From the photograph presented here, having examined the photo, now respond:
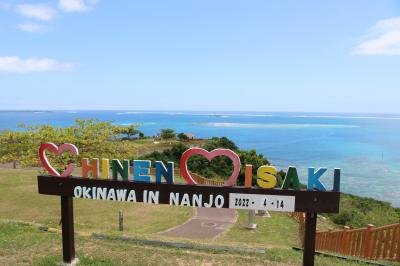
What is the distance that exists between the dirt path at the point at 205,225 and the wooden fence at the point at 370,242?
5103 mm

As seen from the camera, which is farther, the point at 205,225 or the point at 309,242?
the point at 205,225

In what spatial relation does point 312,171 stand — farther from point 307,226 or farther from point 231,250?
point 231,250

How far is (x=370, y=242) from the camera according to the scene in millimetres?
9055

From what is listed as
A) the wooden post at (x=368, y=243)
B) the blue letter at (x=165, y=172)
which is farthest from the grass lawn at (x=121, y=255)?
the blue letter at (x=165, y=172)

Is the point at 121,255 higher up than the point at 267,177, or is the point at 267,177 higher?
the point at 267,177

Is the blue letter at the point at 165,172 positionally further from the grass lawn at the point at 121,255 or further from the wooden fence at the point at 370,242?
the wooden fence at the point at 370,242

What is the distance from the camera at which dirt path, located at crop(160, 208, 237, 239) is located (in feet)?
46.6

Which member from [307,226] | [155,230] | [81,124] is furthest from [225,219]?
[307,226]

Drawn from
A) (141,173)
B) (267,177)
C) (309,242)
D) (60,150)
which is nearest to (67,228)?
(60,150)

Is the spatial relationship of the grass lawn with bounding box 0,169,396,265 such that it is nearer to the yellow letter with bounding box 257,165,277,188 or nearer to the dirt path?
the dirt path

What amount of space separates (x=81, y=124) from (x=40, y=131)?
179cm

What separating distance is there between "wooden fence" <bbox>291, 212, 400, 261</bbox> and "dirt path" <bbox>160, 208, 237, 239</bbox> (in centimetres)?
510

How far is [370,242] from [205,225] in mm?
7960

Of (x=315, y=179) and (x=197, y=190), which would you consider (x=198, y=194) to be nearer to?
(x=197, y=190)
